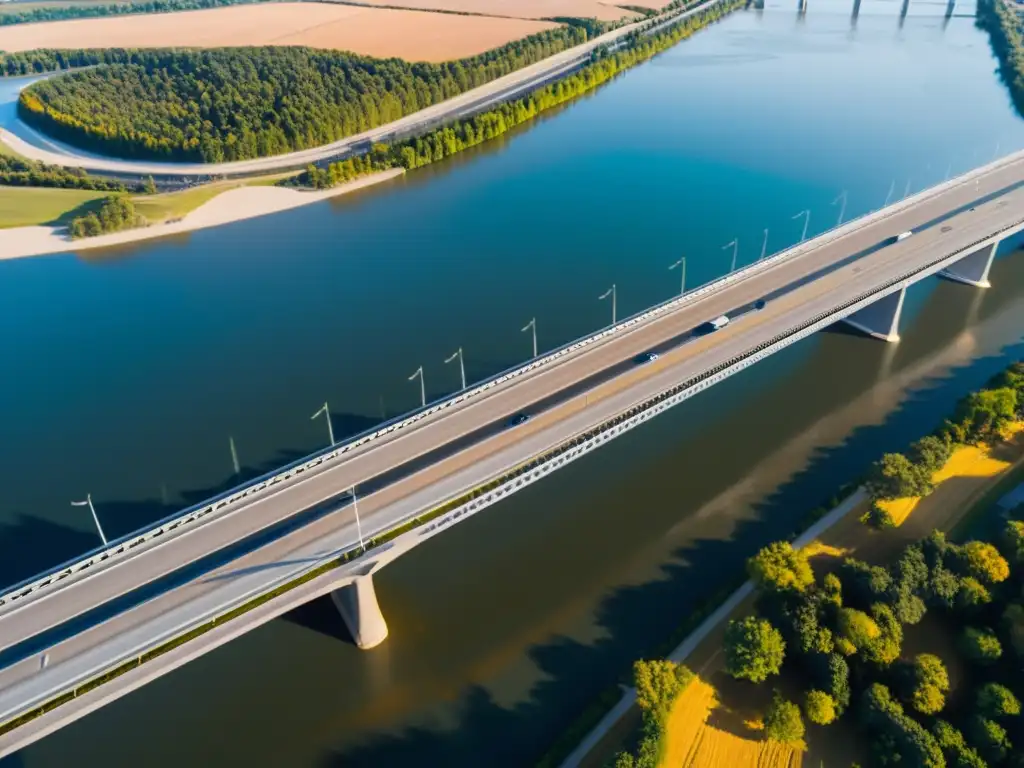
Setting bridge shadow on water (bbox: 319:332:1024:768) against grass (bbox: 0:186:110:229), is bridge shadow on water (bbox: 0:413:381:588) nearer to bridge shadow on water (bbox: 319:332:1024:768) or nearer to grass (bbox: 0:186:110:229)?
bridge shadow on water (bbox: 319:332:1024:768)

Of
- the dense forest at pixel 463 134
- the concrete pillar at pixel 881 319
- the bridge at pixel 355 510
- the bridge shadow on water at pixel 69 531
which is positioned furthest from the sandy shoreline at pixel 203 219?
the concrete pillar at pixel 881 319

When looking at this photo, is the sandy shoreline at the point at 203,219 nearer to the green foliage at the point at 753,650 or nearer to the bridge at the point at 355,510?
the bridge at the point at 355,510

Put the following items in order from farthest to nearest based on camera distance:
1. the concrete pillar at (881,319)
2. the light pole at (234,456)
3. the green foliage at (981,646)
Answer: the concrete pillar at (881,319), the light pole at (234,456), the green foliage at (981,646)

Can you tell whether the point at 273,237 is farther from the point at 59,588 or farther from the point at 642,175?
the point at 59,588

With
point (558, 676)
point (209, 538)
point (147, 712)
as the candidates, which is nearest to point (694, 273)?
point (558, 676)

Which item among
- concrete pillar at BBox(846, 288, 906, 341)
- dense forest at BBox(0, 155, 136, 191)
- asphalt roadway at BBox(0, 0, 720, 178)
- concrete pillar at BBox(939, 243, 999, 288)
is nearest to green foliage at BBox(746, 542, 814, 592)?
concrete pillar at BBox(846, 288, 906, 341)

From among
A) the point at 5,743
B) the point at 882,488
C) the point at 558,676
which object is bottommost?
the point at 558,676

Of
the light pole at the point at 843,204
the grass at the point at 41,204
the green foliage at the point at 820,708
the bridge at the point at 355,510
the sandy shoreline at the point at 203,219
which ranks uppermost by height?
the bridge at the point at 355,510
